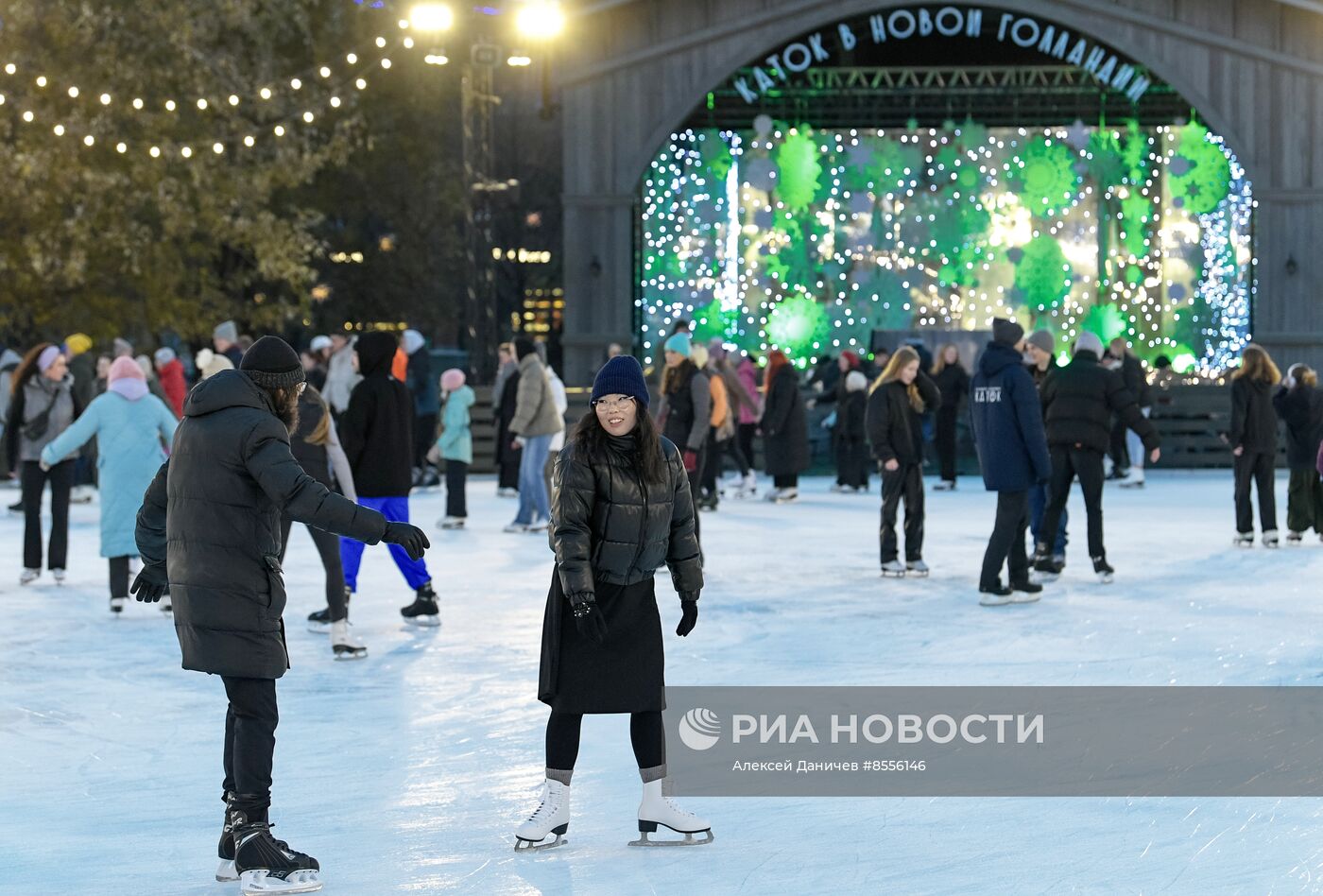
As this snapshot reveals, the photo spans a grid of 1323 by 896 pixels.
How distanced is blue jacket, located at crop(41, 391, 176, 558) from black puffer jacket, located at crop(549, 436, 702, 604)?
572cm

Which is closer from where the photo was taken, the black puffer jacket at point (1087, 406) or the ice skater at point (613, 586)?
the ice skater at point (613, 586)

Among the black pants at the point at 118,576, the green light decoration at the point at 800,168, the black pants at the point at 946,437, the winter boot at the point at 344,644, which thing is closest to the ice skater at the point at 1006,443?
the winter boot at the point at 344,644

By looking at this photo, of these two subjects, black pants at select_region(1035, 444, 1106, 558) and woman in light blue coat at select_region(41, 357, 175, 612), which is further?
black pants at select_region(1035, 444, 1106, 558)

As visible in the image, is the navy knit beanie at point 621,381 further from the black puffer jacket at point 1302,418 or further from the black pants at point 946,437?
the black pants at point 946,437

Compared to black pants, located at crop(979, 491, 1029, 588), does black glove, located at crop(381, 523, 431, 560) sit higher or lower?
higher

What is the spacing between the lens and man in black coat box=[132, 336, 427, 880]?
5098 millimetres

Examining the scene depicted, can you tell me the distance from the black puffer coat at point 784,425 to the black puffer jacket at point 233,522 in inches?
512

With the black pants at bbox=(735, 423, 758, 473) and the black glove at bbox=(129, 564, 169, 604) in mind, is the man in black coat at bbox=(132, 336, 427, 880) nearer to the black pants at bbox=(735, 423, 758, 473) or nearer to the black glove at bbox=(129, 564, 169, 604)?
the black glove at bbox=(129, 564, 169, 604)

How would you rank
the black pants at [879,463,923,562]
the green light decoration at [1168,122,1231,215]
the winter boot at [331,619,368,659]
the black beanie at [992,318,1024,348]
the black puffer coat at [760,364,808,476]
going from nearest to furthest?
1. the winter boot at [331,619,368,659]
2. the black beanie at [992,318,1024,348]
3. the black pants at [879,463,923,562]
4. the black puffer coat at [760,364,808,476]
5. the green light decoration at [1168,122,1231,215]

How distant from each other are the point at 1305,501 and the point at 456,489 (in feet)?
21.3

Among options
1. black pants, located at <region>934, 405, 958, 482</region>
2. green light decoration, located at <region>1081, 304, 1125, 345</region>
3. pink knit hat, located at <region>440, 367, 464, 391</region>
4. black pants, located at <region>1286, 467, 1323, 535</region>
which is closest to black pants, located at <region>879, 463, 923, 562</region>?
black pants, located at <region>1286, 467, 1323, 535</region>

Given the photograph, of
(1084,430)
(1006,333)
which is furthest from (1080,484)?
(1006,333)

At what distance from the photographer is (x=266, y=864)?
16.6 feet

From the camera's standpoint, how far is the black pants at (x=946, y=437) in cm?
2055
